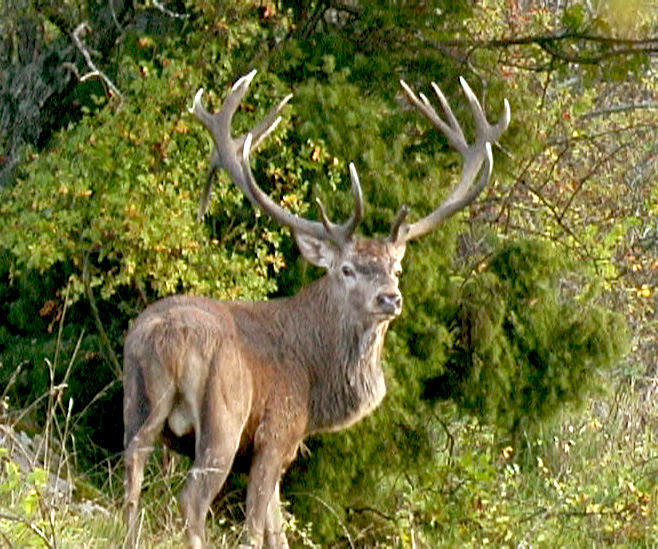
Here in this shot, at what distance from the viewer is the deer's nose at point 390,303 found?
10.5 meters

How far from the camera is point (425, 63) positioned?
13234 mm

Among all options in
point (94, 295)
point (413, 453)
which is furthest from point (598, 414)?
point (94, 295)

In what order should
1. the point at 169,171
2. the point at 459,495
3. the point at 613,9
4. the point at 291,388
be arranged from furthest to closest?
the point at 459,495, the point at 169,171, the point at 291,388, the point at 613,9

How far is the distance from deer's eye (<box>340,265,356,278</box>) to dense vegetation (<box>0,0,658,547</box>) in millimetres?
895

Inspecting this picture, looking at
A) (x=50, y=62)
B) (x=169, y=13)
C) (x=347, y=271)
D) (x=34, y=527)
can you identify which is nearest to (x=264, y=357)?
(x=347, y=271)

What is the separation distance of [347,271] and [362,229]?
139 cm

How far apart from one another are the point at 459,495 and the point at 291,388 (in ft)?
9.51

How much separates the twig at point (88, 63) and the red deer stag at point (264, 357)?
3.18ft

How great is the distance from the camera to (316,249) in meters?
11.2

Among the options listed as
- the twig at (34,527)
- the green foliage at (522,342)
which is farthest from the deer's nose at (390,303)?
the twig at (34,527)

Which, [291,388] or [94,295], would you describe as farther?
[94,295]

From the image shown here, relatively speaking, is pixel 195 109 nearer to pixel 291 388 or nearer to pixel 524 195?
pixel 291 388

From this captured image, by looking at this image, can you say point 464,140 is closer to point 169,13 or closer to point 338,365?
point 338,365

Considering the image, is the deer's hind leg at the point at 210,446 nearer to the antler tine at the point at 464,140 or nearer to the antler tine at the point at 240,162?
the antler tine at the point at 240,162
